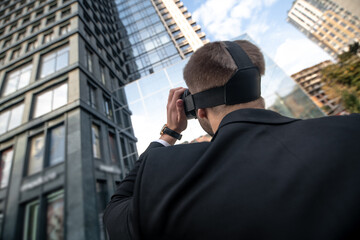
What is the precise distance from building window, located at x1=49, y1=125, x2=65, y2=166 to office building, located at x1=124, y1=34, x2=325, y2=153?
4190 mm

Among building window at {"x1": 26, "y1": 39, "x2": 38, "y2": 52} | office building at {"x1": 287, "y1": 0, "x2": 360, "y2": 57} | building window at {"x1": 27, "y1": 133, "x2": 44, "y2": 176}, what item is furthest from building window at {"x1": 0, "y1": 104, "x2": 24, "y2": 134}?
office building at {"x1": 287, "y1": 0, "x2": 360, "y2": 57}

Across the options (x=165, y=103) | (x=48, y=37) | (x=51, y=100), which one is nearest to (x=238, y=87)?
(x=165, y=103)

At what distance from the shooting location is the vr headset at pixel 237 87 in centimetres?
104

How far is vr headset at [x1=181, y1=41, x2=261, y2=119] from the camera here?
1.04 metres

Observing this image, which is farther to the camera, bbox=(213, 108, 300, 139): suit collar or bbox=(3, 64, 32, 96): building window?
bbox=(3, 64, 32, 96): building window

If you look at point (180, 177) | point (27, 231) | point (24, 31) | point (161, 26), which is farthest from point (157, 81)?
point (161, 26)

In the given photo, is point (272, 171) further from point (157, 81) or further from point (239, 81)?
point (157, 81)

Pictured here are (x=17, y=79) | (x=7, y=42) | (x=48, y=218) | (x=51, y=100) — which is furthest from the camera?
(x=7, y=42)

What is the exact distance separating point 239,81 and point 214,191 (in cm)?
74

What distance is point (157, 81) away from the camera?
12047 mm

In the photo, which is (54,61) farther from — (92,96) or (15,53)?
(15,53)

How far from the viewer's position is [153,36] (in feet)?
85.8

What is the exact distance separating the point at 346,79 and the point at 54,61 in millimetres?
41496

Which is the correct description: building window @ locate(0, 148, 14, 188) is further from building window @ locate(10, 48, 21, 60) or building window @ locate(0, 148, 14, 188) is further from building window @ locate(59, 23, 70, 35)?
building window @ locate(59, 23, 70, 35)
